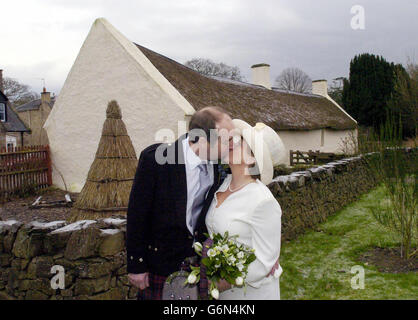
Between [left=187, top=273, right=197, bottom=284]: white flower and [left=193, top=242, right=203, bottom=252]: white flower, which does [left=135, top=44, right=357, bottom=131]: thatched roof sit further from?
[left=187, top=273, right=197, bottom=284]: white flower

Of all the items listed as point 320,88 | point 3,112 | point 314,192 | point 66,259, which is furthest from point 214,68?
point 66,259

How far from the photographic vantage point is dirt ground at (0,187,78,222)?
8909mm

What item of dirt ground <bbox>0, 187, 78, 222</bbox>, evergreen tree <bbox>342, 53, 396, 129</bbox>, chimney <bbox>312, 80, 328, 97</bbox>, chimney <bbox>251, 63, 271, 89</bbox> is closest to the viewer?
dirt ground <bbox>0, 187, 78, 222</bbox>

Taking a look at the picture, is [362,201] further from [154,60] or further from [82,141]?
[82,141]

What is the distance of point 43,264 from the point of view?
351 cm

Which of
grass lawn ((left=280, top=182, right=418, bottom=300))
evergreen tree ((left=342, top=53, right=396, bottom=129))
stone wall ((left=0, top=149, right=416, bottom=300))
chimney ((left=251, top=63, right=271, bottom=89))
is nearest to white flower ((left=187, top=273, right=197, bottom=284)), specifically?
stone wall ((left=0, top=149, right=416, bottom=300))

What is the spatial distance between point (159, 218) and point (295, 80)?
48.0 meters

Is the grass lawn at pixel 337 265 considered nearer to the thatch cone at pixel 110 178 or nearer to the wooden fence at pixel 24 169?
the thatch cone at pixel 110 178

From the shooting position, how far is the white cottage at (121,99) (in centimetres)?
1023

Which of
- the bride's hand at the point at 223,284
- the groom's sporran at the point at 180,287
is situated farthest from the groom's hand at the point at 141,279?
the bride's hand at the point at 223,284

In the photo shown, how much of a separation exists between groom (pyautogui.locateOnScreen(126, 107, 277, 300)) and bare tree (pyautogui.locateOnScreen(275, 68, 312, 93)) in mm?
46639

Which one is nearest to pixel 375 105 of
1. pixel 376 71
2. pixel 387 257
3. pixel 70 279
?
pixel 376 71

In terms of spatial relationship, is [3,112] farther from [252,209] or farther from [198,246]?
[252,209]

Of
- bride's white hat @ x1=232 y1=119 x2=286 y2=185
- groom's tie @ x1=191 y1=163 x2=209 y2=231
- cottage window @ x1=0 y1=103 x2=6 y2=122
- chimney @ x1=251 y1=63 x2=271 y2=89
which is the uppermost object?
chimney @ x1=251 y1=63 x2=271 y2=89
